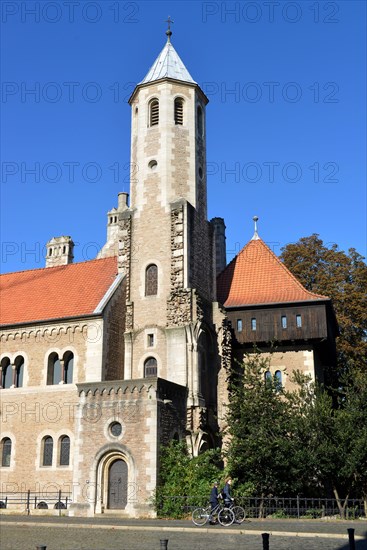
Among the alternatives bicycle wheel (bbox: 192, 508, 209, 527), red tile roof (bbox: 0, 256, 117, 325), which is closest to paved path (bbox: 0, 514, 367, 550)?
bicycle wheel (bbox: 192, 508, 209, 527)

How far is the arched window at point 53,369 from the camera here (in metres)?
30.8

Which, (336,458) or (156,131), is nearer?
(336,458)

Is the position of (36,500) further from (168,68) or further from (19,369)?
(168,68)

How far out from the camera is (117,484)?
2545 centimetres

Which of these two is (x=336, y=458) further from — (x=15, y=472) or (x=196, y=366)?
(x=15, y=472)

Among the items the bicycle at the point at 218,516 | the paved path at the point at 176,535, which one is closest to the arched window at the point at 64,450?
the paved path at the point at 176,535

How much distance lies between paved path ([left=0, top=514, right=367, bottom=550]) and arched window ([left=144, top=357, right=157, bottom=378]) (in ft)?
29.1

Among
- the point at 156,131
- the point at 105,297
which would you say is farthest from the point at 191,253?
the point at 156,131

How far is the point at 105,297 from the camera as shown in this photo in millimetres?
30562

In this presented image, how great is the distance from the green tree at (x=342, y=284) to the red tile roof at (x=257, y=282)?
4796 mm

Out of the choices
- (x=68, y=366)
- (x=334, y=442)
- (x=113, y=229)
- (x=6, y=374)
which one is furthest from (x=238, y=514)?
(x=113, y=229)

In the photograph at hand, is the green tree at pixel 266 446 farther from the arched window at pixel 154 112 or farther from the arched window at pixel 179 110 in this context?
the arched window at pixel 154 112

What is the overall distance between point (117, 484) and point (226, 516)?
6642 mm

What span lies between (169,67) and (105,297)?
13685 mm
